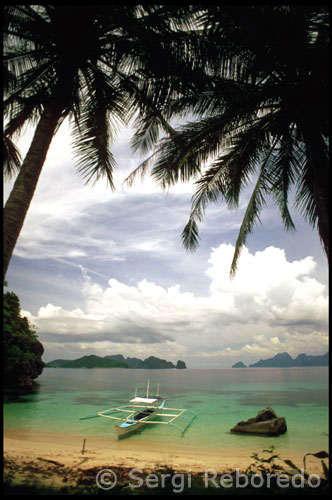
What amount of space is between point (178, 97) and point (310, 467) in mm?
12003

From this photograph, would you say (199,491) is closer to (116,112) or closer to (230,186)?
(230,186)

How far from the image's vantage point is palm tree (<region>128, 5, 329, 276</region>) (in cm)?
439

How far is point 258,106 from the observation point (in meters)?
5.62

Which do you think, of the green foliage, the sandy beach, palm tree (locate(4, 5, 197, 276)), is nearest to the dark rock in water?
the sandy beach

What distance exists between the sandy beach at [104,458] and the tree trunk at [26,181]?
443 cm

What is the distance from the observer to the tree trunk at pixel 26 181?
12.1ft

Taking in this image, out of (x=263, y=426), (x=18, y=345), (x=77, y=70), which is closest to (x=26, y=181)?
(x=77, y=70)

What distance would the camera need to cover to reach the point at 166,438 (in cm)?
1523

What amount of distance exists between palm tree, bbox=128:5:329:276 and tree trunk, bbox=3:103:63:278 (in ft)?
8.86

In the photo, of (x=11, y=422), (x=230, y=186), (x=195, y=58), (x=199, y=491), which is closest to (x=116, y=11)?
(x=195, y=58)

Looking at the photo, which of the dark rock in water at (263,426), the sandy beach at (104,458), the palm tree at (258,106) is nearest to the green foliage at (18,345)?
the sandy beach at (104,458)

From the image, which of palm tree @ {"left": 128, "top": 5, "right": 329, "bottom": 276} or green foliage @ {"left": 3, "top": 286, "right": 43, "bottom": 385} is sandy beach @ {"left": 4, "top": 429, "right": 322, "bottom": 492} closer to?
green foliage @ {"left": 3, "top": 286, "right": 43, "bottom": 385}

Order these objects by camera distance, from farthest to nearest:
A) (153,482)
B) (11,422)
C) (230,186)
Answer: (11,422) → (230,186) → (153,482)

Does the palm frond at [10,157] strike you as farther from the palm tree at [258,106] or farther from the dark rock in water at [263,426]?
the dark rock in water at [263,426]
